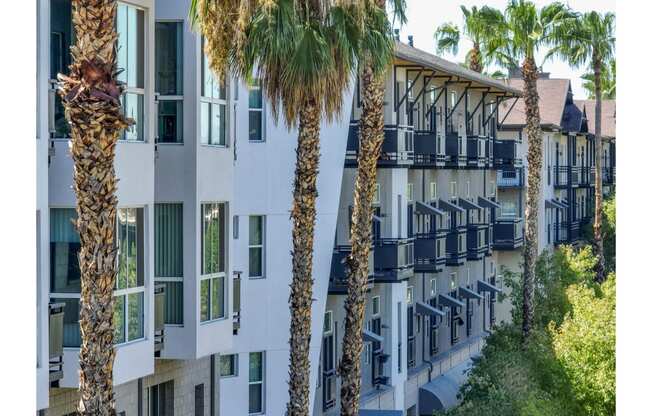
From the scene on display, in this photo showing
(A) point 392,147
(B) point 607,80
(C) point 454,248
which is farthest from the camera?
(B) point 607,80

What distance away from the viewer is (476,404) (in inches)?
1287

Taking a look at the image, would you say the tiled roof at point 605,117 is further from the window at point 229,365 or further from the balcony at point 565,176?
the window at point 229,365

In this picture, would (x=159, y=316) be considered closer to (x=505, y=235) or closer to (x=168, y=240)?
(x=168, y=240)

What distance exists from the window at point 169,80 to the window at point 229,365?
27.7ft

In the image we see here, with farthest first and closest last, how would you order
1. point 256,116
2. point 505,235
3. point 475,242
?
point 505,235 < point 475,242 < point 256,116

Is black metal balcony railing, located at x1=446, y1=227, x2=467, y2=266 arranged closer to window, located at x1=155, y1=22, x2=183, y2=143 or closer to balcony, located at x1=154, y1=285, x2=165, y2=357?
window, located at x1=155, y1=22, x2=183, y2=143

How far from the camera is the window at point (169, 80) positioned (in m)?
23.4

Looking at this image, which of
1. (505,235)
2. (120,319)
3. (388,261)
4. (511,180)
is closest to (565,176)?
(511,180)

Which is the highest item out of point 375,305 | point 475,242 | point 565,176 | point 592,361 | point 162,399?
point 565,176

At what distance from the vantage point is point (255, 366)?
31.7 meters

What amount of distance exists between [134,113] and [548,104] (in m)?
53.6

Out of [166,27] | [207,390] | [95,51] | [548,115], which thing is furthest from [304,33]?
[548,115]

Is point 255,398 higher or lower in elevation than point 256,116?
lower

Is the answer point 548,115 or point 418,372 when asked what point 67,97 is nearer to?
point 418,372
